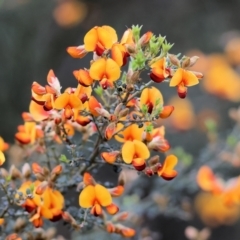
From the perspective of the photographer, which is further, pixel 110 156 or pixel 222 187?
pixel 222 187

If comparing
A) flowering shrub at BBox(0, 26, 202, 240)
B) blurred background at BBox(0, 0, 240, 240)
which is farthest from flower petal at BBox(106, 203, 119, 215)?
blurred background at BBox(0, 0, 240, 240)

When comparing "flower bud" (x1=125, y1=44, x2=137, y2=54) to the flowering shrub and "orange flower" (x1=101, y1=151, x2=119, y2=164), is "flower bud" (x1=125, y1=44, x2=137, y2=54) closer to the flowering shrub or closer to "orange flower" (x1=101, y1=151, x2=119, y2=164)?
the flowering shrub

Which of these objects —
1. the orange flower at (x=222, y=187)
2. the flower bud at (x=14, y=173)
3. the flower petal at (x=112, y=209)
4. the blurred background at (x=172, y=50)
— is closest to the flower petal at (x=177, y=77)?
the flower petal at (x=112, y=209)

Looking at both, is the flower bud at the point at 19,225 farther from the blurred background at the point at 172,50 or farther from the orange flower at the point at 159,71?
the blurred background at the point at 172,50

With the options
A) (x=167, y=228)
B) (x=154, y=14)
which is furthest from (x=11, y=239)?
(x=154, y=14)

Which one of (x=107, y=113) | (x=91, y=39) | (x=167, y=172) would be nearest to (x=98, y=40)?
(x=91, y=39)

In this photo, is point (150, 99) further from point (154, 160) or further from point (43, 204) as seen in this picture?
point (43, 204)
